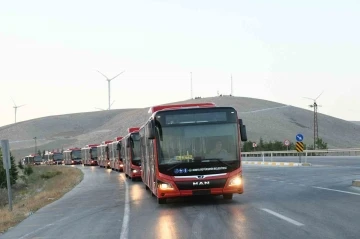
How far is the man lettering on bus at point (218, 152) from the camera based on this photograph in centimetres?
1706

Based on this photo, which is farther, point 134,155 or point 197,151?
point 134,155

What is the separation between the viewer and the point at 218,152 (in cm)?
1712

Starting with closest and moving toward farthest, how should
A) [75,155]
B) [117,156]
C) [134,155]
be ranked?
[134,155]
[117,156]
[75,155]

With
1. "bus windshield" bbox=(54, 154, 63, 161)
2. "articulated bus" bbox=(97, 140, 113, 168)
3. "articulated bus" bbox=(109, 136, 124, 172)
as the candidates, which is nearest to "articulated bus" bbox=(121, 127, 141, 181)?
"articulated bus" bbox=(109, 136, 124, 172)

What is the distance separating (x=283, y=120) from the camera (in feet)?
536

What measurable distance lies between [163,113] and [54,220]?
4443mm

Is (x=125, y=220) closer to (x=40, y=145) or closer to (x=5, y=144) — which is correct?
(x=5, y=144)

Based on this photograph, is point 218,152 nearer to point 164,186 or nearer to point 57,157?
point 164,186

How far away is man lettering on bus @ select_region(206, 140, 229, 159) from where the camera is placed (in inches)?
672

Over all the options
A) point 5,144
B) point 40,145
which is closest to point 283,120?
point 40,145

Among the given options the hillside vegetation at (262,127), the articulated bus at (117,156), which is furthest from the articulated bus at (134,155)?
the hillside vegetation at (262,127)

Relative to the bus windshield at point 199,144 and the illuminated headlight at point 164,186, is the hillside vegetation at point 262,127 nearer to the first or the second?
the bus windshield at point 199,144

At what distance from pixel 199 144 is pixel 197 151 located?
0.22m

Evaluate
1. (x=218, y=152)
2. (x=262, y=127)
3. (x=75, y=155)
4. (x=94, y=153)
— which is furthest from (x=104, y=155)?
(x=262, y=127)
